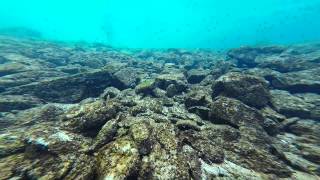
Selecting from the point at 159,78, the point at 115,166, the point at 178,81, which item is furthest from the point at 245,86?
the point at 115,166

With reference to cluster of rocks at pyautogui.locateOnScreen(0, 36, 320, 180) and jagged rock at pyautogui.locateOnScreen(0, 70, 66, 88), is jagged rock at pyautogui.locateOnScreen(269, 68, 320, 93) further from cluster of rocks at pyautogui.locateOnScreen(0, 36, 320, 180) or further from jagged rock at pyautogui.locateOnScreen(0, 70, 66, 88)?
jagged rock at pyautogui.locateOnScreen(0, 70, 66, 88)

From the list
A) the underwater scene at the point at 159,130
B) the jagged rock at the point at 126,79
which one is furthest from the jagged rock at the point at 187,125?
the jagged rock at the point at 126,79

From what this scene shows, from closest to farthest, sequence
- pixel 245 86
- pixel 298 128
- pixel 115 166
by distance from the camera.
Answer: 1. pixel 115 166
2. pixel 298 128
3. pixel 245 86

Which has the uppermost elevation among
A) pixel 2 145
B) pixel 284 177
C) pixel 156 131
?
pixel 156 131

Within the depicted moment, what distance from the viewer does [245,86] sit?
26422mm

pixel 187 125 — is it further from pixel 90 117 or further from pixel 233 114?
pixel 90 117

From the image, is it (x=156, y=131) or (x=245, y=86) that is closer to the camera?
(x=156, y=131)

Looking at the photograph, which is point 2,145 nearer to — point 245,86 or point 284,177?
point 284,177

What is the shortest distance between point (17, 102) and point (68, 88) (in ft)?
19.5

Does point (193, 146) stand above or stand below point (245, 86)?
below

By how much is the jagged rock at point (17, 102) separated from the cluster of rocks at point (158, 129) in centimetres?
9

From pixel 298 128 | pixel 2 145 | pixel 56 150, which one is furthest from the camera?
pixel 298 128

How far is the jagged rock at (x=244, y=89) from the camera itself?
25844 millimetres

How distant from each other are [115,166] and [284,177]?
10.2m
